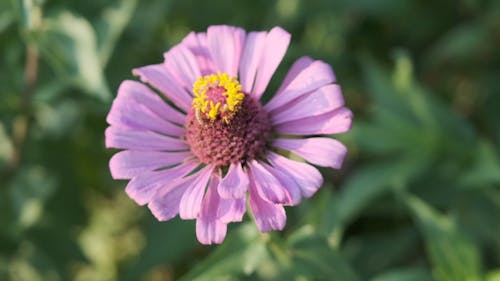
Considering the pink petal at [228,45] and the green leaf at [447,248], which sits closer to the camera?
the pink petal at [228,45]

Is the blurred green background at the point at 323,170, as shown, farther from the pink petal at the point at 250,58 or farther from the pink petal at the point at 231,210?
the pink petal at the point at 250,58

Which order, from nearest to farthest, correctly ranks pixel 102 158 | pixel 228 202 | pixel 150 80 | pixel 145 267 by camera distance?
1. pixel 228 202
2. pixel 150 80
3. pixel 145 267
4. pixel 102 158

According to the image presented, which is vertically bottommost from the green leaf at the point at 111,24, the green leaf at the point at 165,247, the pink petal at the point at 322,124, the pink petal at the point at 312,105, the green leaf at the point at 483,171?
the green leaf at the point at 483,171

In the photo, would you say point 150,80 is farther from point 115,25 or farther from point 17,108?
point 17,108

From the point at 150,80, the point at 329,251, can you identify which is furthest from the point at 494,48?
the point at 150,80

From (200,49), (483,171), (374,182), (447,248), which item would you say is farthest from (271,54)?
(483,171)

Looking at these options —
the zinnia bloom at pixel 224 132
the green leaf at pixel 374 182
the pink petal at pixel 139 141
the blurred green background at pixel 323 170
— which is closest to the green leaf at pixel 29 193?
the blurred green background at pixel 323 170
